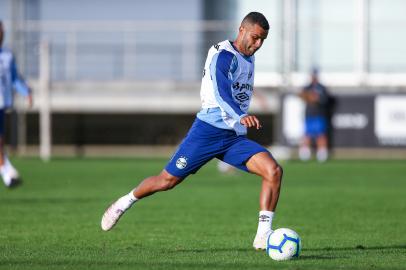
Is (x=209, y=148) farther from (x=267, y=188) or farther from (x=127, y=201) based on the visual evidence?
(x=127, y=201)

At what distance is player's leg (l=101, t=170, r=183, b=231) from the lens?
9.77m

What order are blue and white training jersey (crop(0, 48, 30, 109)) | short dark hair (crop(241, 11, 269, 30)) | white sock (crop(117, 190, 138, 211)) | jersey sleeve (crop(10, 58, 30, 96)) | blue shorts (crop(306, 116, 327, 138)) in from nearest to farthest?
short dark hair (crop(241, 11, 269, 30)) → white sock (crop(117, 190, 138, 211)) → jersey sleeve (crop(10, 58, 30, 96)) → blue and white training jersey (crop(0, 48, 30, 109)) → blue shorts (crop(306, 116, 327, 138))

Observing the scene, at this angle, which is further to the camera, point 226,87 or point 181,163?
Result: point 181,163

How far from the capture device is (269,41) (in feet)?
105

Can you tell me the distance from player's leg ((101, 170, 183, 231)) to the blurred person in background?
18331 mm

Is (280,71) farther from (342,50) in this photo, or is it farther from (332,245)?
(332,245)

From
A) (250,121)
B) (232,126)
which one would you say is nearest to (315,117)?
(232,126)

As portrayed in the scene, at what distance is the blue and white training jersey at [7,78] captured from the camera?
52.1ft

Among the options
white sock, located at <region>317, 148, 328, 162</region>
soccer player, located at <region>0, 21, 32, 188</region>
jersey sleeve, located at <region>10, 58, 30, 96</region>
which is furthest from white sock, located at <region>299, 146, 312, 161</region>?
jersey sleeve, located at <region>10, 58, 30, 96</region>

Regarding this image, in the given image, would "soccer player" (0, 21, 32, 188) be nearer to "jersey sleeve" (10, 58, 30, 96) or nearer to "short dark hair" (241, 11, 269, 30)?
"jersey sleeve" (10, 58, 30, 96)

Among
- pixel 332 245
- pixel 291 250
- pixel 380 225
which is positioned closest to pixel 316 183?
pixel 380 225

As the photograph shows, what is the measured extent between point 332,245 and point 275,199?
1.04m

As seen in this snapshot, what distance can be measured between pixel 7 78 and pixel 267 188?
7.62 m

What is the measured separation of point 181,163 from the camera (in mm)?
9625
